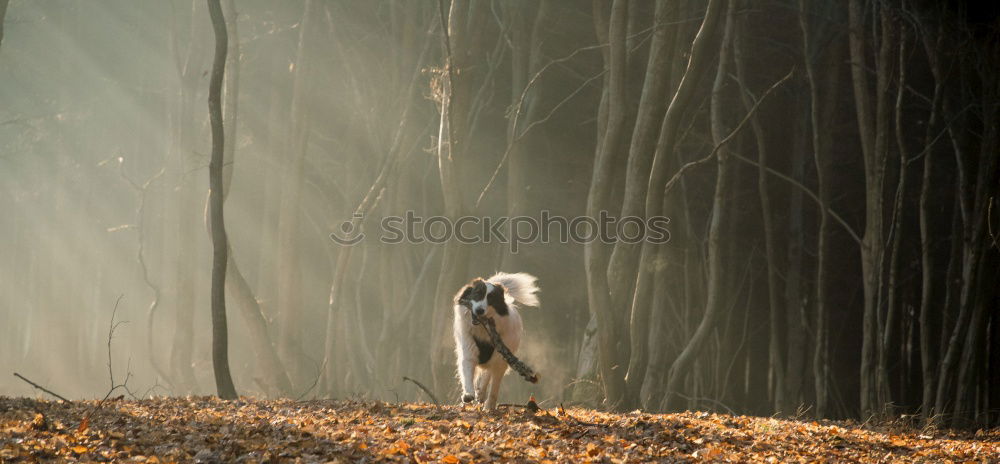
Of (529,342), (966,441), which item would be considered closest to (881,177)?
(966,441)

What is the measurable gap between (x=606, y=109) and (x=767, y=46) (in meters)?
6.36

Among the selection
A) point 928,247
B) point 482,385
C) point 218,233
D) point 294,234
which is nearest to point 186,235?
point 294,234

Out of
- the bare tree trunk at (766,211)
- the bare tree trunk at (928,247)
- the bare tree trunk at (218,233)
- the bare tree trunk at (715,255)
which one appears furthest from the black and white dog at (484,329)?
the bare tree trunk at (766,211)

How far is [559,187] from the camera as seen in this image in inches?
933

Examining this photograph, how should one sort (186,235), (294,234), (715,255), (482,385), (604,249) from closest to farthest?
(482,385), (604,249), (715,255), (294,234), (186,235)

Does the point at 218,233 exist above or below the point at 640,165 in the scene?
below

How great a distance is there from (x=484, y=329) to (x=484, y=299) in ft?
1.48

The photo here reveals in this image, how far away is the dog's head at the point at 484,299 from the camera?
32.6 ft

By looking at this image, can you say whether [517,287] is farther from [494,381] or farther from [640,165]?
[640,165]

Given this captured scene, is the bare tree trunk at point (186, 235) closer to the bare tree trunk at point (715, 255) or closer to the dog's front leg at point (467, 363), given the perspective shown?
the bare tree trunk at point (715, 255)

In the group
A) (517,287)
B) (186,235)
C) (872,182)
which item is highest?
(872,182)

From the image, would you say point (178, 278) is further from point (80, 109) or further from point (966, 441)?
point (966, 441)

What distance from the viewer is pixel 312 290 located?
34094 millimetres

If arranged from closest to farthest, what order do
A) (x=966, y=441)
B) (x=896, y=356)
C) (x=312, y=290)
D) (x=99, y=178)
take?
(x=966, y=441)
(x=896, y=356)
(x=312, y=290)
(x=99, y=178)
